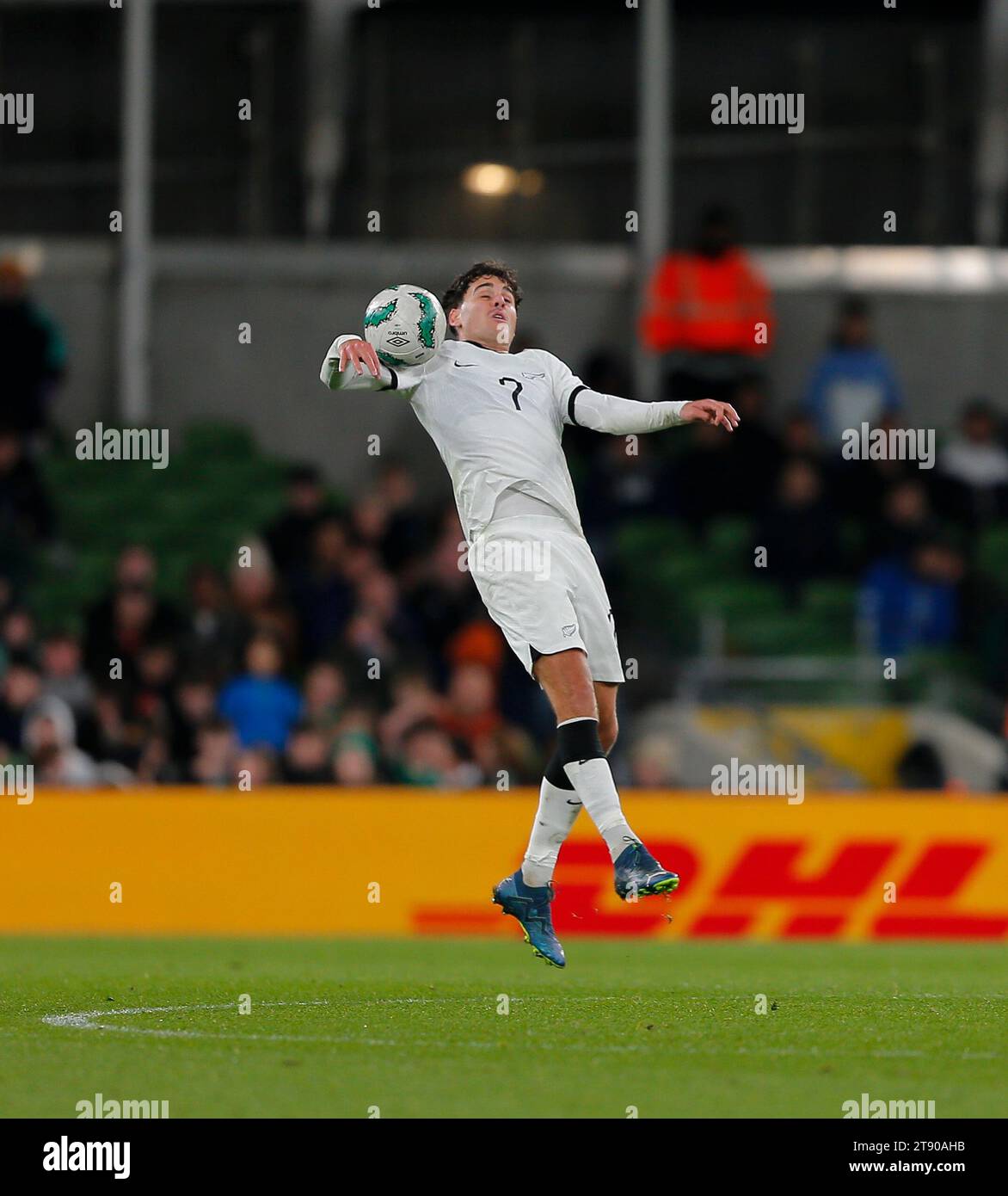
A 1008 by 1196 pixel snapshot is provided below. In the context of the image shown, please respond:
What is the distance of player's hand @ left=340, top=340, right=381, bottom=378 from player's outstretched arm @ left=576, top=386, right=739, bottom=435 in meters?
0.85

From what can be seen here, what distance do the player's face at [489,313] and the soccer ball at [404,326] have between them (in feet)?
0.94

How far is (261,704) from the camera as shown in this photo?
1590 centimetres

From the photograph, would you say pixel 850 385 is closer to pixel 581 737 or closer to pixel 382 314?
pixel 382 314

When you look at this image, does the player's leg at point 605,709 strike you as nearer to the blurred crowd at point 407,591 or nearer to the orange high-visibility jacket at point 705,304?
the blurred crowd at point 407,591

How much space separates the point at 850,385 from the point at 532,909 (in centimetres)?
1161

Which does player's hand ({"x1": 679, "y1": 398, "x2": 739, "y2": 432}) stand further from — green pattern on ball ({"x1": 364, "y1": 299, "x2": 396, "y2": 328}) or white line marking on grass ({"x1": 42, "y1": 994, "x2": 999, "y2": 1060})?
white line marking on grass ({"x1": 42, "y1": 994, "x2": 999, "y2": 1060})

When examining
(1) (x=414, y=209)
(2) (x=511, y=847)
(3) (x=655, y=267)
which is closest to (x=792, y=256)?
(3) (x=655, y=267)

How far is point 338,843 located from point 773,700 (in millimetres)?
3538

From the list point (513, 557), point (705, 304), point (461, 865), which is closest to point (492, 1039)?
point (513, 557)

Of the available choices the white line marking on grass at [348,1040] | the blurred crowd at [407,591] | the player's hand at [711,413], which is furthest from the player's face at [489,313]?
the blurred crowd at [407,591]

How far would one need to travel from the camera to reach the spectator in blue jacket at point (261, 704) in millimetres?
15867

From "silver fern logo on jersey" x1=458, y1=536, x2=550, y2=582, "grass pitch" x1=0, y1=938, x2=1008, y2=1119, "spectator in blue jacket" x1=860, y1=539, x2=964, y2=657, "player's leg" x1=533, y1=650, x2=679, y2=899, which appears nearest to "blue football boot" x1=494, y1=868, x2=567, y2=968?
"grass pitch" x1=0, y1=938, x2=1008, y2=1119

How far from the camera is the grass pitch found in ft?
23.0

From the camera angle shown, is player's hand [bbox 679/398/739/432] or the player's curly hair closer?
player's hand [bbox 679/398/739/432]
